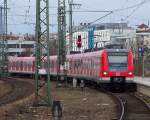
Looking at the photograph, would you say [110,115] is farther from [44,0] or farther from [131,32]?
[131,32]

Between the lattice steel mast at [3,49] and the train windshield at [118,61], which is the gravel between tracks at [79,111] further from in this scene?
the lattice steel mast at [3,49]

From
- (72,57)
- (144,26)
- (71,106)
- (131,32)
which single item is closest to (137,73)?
(72,57)

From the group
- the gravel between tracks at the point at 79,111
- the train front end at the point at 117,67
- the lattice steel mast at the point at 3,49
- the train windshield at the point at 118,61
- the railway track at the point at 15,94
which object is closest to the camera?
the gravel between tracks at the point at 79,111

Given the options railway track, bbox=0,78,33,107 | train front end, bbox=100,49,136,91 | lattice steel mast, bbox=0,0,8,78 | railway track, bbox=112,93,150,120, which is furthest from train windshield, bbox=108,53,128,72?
lattice steel mast, bbox=0,0,8,78

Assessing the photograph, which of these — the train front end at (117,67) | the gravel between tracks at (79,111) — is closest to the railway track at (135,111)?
the gravel between tracks at (79,111)

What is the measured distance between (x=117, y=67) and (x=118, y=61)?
1.30 feet

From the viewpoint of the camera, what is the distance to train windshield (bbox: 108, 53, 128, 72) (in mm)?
Result: 38056

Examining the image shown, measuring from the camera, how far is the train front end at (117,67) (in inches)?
1491

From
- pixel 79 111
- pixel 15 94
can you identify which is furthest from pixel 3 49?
pixel 79 111

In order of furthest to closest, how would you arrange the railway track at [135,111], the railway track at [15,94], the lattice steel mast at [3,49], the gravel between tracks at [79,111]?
the lattice steel mast at [3,49]
the railway track at [15,94]
the gravel between tracks at [79,111]
the railway track at [135,111]

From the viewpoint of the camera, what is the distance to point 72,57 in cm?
5394

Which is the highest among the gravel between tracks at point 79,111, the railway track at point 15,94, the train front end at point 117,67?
the train front end at point 117,67

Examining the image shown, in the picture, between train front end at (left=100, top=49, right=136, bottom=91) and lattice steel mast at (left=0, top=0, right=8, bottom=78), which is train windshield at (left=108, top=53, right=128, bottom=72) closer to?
train front end at (left=100, top=49, right=136, bottom=91)

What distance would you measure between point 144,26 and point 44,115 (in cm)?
16885
